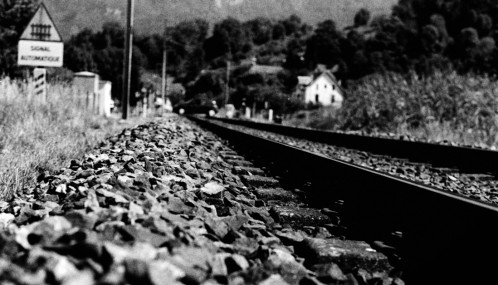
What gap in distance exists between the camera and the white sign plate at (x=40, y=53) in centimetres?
1117

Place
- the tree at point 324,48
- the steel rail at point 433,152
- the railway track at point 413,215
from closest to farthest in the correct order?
1. the railway track at point 413,215
2. the steel rail at point 433,152
3. the tree at point 324,48

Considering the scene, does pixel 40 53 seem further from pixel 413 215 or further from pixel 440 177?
pixel 413 215

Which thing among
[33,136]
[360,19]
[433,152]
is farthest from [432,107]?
[360,19]

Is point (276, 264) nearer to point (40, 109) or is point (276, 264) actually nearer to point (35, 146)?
point (35, 146)

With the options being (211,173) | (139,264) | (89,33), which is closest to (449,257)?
(139,264)

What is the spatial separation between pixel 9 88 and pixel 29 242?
8.12 m

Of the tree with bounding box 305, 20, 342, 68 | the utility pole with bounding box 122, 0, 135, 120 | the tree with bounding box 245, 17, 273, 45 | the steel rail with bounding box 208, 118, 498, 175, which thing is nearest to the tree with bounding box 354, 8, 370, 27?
the tree with bounding box 245, 17, 273, 45

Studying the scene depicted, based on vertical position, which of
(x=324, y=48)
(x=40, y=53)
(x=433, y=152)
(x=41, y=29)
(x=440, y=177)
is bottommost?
(x=440, y=177)

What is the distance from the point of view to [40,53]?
37.1 feet

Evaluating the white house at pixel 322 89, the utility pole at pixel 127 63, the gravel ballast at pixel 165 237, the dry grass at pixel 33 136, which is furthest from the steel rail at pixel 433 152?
the white house at pixel 322 89

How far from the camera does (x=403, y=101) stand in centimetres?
1572

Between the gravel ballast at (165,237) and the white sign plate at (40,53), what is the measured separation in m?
7.61

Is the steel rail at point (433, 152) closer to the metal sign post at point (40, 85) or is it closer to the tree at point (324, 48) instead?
the metal sign post at point (40, 85)

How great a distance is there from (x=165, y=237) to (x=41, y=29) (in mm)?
10552
